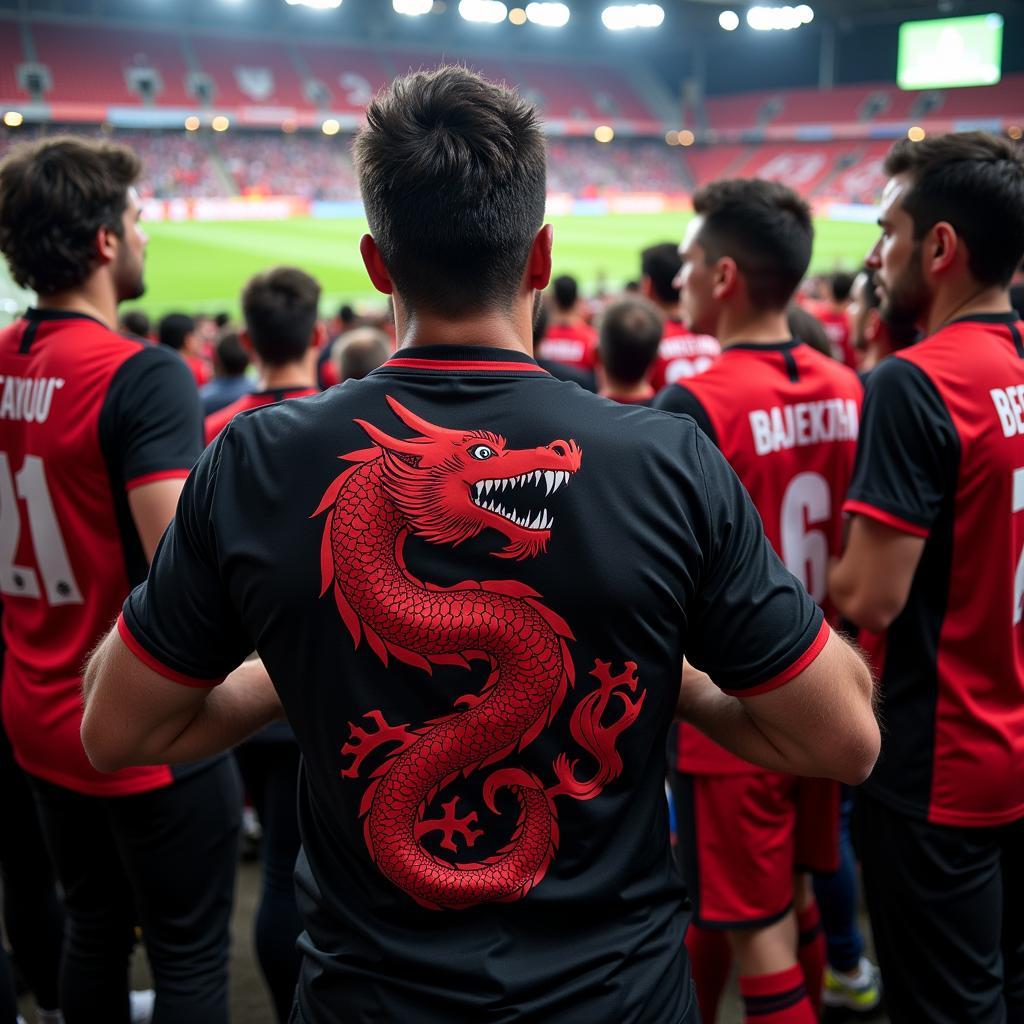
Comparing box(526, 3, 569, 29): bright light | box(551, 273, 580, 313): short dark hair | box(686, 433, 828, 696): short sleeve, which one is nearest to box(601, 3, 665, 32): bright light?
box(526, 3, 569, 29): bright light

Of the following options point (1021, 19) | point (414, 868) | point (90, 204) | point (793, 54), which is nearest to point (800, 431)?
point (414, 868)

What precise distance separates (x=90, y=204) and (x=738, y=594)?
6.07 ft

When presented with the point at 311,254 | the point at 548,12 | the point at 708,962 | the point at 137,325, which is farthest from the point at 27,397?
the point at 548,12

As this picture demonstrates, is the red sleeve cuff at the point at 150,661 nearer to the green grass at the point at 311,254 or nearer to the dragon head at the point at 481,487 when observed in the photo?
the dragon head at the point at 481,487

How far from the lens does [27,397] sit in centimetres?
217

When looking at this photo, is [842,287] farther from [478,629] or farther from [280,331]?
[478,629]

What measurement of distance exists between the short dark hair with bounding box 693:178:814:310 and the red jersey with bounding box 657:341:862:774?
0.18 meters

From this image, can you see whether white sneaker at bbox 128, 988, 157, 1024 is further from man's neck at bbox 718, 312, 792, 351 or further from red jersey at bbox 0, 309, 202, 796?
man's neck at bbox 718, 312, 792, 351

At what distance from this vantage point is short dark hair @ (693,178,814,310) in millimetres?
2652

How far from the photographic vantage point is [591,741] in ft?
4.22

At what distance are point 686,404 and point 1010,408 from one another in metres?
0.75

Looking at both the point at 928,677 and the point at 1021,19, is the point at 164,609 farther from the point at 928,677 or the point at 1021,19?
the point at 1021,19

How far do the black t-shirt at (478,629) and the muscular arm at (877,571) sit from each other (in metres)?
0.77

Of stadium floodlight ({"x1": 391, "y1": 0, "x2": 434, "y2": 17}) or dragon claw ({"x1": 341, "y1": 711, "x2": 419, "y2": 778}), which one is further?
stadium floodlight ({"x1": 391, "y1": 0, "x2": 434, "y2": 17})
